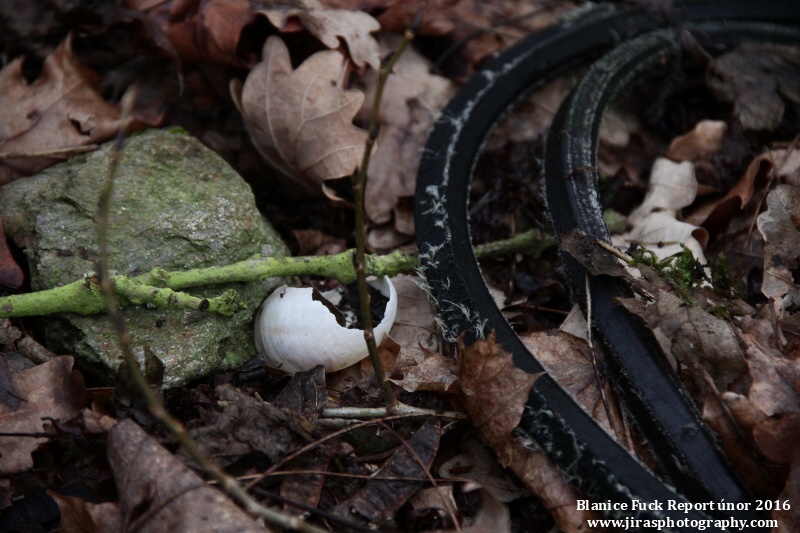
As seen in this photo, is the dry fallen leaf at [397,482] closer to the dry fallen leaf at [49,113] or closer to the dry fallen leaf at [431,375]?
the dry fallen leaf at [431,375]

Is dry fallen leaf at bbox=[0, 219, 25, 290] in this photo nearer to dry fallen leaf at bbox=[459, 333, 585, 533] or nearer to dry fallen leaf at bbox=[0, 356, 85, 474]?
dry fallen leaf at bbox=[0, 356, 85, 474]

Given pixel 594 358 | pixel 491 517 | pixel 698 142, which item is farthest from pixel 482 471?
pixel 698 142

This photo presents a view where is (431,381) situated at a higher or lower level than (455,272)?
lower

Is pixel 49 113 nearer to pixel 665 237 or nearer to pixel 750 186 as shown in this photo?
pixel 665 237

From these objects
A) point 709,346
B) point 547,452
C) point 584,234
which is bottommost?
point 547,452

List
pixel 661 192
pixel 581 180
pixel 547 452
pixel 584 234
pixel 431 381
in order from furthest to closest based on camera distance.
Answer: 1. pixel 661 192
2. pixel 581 180
3. pixel 584 234
4. pixel 431 381
5. pixel 547 452

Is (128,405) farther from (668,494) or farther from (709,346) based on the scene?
(709,346)

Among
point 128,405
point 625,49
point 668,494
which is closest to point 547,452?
point 668,494
